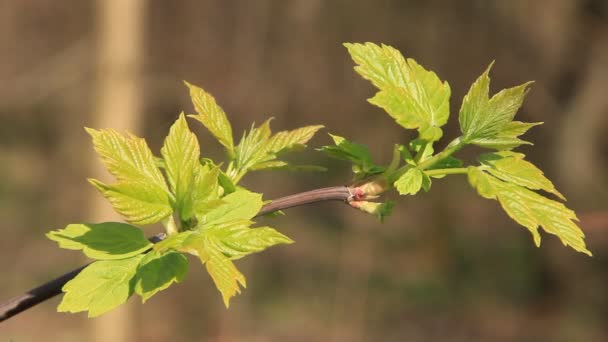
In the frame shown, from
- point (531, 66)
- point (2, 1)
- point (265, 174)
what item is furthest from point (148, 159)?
point (2, 1)

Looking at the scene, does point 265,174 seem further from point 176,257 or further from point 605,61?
point 176,257

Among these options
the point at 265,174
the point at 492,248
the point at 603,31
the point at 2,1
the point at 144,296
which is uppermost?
the point at 144,296

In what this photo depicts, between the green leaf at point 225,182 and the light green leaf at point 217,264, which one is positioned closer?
the light green leaf at point 217,264

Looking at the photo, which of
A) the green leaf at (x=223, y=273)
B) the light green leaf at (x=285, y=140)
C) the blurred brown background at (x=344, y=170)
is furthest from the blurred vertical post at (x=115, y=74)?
the green leaf at (x=223, y=273)

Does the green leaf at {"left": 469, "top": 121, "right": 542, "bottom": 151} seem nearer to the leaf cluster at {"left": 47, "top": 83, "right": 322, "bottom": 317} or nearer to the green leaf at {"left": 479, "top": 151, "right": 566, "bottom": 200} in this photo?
the green leaf at {"left": 479, "top": 151, "right": 566, "bottom": 200}

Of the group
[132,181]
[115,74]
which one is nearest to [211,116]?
[132,181]

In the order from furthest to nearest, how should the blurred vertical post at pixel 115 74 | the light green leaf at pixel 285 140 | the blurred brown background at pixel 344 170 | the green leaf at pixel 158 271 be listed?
1. the blurred brown background at pixel 344 170
2. the blurred vertical post at pixel 115 74
3. the light green leaf at pixel 285 140
4. the green leaf at pixel 158 271

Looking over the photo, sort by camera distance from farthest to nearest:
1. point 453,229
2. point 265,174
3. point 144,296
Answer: point 453,229 → point 265,174 → point 144,296

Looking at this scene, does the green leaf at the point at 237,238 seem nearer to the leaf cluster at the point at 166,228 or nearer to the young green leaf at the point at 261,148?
the leaf cluster at the point at 166,228
